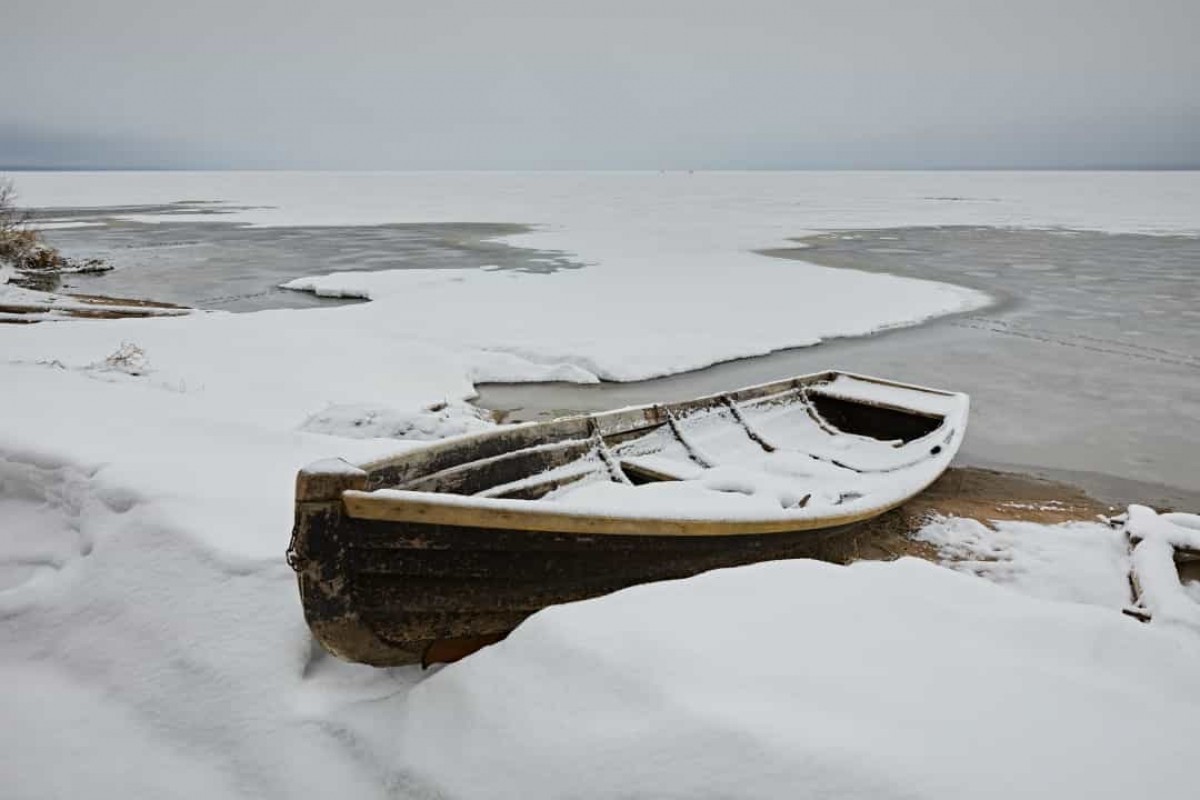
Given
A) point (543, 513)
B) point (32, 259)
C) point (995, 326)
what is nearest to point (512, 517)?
point (543, 513)

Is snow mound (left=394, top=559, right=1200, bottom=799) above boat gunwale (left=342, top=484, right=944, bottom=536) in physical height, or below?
below

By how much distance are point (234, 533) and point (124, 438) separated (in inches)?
73.6

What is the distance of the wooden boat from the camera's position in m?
3.05

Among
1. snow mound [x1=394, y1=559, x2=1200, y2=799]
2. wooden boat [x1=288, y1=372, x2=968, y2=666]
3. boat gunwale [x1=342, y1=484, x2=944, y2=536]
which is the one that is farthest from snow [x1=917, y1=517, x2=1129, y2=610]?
boat gunwale [x1=342, y1=484, x2=944, y2=536]

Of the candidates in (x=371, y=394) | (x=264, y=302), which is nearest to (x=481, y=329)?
(x=371, y=394)

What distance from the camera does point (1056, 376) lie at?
10516mm

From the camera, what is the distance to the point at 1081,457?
25.2 ft

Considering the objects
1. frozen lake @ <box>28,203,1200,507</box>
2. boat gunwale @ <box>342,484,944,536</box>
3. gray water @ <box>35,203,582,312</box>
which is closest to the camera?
boat gunwale @ <box>342,484,944,536</box>

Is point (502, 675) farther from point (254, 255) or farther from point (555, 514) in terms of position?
point (254, 255)

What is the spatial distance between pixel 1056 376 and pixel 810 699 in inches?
391

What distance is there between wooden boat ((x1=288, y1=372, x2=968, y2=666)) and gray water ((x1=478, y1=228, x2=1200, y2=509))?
209 cm

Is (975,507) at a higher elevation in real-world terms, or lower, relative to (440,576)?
lower

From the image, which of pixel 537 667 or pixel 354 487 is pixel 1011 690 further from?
pixel 354 487

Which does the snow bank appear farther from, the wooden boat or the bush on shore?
A: the bush on shore
